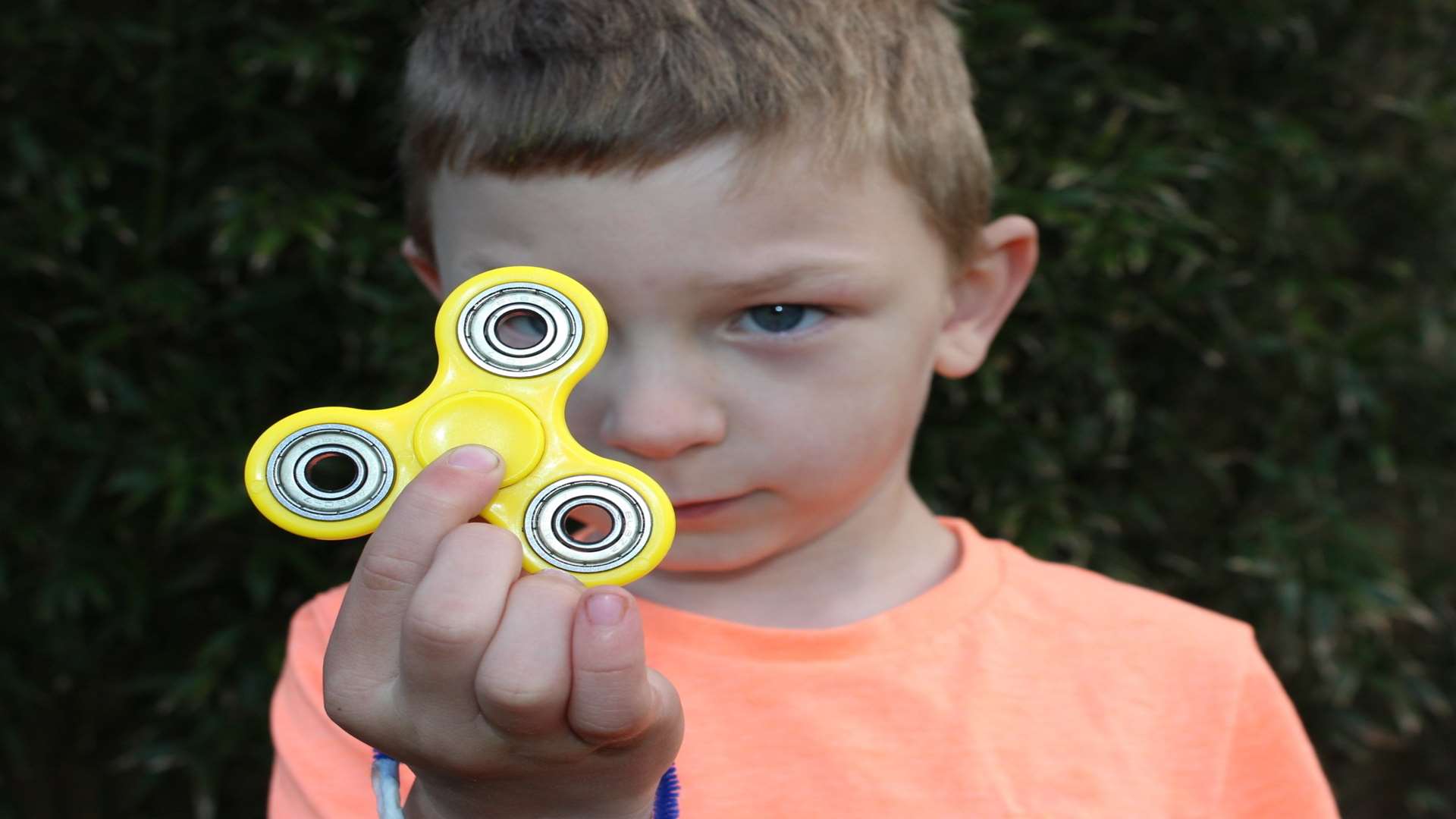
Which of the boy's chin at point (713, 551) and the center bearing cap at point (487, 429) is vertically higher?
the center bearing cap at point (487, 429)

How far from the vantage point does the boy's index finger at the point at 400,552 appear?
0.70 metres

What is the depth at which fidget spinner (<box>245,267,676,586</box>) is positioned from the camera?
0.75 meters

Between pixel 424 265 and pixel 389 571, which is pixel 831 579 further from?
pixel 389 571

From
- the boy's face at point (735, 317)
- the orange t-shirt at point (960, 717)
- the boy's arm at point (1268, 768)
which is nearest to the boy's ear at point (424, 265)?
the boy's face at point (735, 317)

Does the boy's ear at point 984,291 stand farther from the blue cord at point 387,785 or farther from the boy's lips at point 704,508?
the blue cord at point 387,785

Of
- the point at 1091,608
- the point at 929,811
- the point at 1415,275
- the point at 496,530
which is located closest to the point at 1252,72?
the point at 1415,275

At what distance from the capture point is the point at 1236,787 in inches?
46.5

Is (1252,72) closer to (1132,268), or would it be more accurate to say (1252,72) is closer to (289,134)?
(1132,268)

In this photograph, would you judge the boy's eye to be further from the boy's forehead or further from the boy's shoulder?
the boy's shoulder

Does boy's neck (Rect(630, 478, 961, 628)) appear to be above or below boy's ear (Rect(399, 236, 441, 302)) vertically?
below

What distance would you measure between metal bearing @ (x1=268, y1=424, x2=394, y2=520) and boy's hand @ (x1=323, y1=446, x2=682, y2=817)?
0.05 metres

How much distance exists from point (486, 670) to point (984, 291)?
0.84m

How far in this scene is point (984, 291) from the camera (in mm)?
1360

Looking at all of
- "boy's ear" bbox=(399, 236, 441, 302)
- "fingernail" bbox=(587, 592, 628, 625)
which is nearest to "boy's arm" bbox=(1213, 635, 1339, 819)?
"fingernail" bbox=(587, 592, 628, 625)
